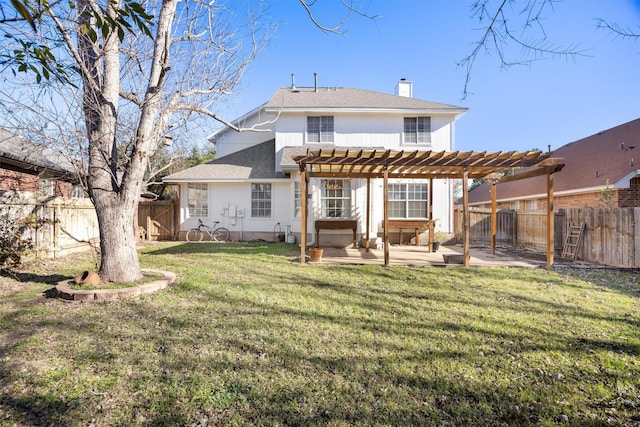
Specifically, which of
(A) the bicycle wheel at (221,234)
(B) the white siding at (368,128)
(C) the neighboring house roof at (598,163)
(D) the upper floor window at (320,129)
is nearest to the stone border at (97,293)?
(A) the bicycle wheel at (221,234)

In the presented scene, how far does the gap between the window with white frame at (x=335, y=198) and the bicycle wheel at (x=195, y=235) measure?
18.8 ft

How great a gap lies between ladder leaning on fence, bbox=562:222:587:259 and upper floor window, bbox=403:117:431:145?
6.06 m

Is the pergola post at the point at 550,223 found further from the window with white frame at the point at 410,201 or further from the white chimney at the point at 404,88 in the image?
the white chimney at the point at 404,88

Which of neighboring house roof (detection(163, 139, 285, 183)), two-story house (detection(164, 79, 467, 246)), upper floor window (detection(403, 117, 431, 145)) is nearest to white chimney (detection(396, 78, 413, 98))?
two-story house (detection(164, 79, 467, 246))

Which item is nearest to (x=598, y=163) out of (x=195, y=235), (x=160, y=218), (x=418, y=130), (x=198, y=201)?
(x=418, y=130)

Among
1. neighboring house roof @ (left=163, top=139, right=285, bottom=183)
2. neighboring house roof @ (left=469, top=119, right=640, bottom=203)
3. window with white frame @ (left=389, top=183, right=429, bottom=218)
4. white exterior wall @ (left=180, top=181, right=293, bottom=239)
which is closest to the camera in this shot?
neighboring house roof @ (left=469, top=119, right=640, bottom=203)

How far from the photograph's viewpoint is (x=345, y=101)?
13.6m

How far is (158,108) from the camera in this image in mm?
5672

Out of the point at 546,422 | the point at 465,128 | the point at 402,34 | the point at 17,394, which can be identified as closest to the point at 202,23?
the point at 402,34

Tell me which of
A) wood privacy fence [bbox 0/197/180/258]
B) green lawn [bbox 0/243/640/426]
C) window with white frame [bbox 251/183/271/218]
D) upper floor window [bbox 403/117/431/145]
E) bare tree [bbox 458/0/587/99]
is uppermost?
upper floor window [bbox 403/117/431/145]

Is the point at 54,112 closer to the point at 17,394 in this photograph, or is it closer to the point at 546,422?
the point at 17,394

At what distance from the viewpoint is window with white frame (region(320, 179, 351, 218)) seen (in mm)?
11930

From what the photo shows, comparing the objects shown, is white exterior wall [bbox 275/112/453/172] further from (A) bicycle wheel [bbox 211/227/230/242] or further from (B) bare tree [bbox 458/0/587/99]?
(B) bare tree [bbox 458/0/587/99]

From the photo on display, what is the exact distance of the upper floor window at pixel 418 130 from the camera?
1320cm
